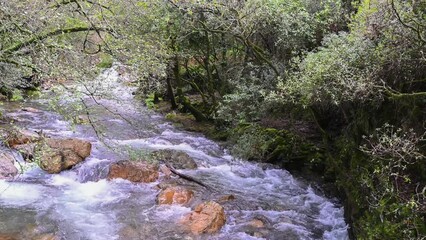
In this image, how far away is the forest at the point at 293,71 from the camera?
567 cm

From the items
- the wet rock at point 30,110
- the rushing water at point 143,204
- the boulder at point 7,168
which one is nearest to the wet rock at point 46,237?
the rushing water at point 143,204

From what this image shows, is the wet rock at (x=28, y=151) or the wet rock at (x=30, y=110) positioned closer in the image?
the wet rock at (x=28, y=151)

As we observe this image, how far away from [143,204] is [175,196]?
0.77 metres

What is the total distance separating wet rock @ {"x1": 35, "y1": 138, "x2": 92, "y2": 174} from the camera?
10.1 m

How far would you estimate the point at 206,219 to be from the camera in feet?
25.5

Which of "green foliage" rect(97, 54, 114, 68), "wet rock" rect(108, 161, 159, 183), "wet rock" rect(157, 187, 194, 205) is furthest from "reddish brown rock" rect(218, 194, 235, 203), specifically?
"green foliage" rect(97, 54, 114, 68)

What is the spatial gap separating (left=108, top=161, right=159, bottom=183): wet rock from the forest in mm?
2344

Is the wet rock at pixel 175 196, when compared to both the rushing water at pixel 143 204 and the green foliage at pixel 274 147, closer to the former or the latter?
the rushing water at pixel 143 204

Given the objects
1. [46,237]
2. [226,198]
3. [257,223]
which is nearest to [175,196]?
[226,198]

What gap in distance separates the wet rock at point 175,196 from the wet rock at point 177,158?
6.75 ft

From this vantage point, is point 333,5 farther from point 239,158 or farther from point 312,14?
point 239,158

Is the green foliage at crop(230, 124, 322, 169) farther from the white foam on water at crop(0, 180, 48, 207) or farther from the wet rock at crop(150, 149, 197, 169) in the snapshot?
the white foam on water at crop(0, 180, 48, 207)

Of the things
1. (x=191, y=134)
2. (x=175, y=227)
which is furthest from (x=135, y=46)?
(x=191, y=134)

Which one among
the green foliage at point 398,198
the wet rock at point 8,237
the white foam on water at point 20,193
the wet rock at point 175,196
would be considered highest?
the green foliage at point 398,198
